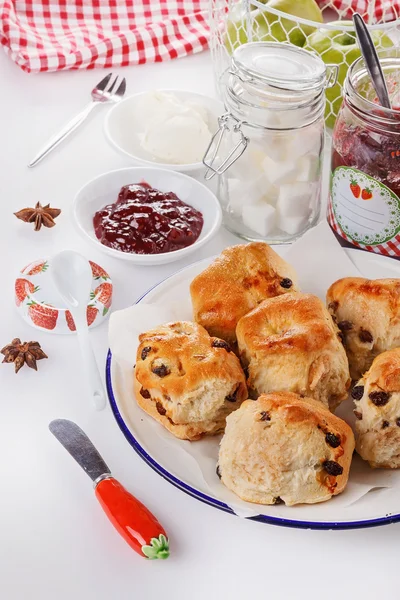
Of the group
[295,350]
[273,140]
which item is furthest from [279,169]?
[295,350]

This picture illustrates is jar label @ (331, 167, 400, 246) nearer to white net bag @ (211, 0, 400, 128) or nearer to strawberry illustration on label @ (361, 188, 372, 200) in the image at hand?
strawberry illustration on label @ (361, 188, 372, 200)

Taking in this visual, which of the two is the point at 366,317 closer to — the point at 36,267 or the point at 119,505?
the point at 119,505

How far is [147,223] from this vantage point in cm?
197

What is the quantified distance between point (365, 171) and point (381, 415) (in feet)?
2.22

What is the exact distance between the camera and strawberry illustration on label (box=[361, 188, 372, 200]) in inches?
70.0

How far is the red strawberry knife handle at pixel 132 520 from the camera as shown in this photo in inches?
51.0

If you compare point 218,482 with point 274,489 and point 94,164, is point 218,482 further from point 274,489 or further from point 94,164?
point 94,164

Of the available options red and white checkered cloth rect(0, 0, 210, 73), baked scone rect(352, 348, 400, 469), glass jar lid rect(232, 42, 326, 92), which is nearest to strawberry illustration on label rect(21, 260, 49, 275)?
glass jar lid rect(232, 42, 326, 92)

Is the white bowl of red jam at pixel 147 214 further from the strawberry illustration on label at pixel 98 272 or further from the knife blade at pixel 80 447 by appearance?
the knife blade at pixel 80 447

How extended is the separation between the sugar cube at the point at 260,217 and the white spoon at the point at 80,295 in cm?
49

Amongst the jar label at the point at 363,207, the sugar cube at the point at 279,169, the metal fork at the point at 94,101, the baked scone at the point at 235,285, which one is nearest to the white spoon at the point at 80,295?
the baked scone at the point at 235,285

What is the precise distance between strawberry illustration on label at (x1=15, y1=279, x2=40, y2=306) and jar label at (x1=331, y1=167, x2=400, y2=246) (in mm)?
799

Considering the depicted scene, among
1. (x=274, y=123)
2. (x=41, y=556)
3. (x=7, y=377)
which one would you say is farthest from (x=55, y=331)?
(x=274, y=123)

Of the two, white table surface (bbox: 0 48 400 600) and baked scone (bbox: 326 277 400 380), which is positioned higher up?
baked scone (bbox: 326 277 400 380)
